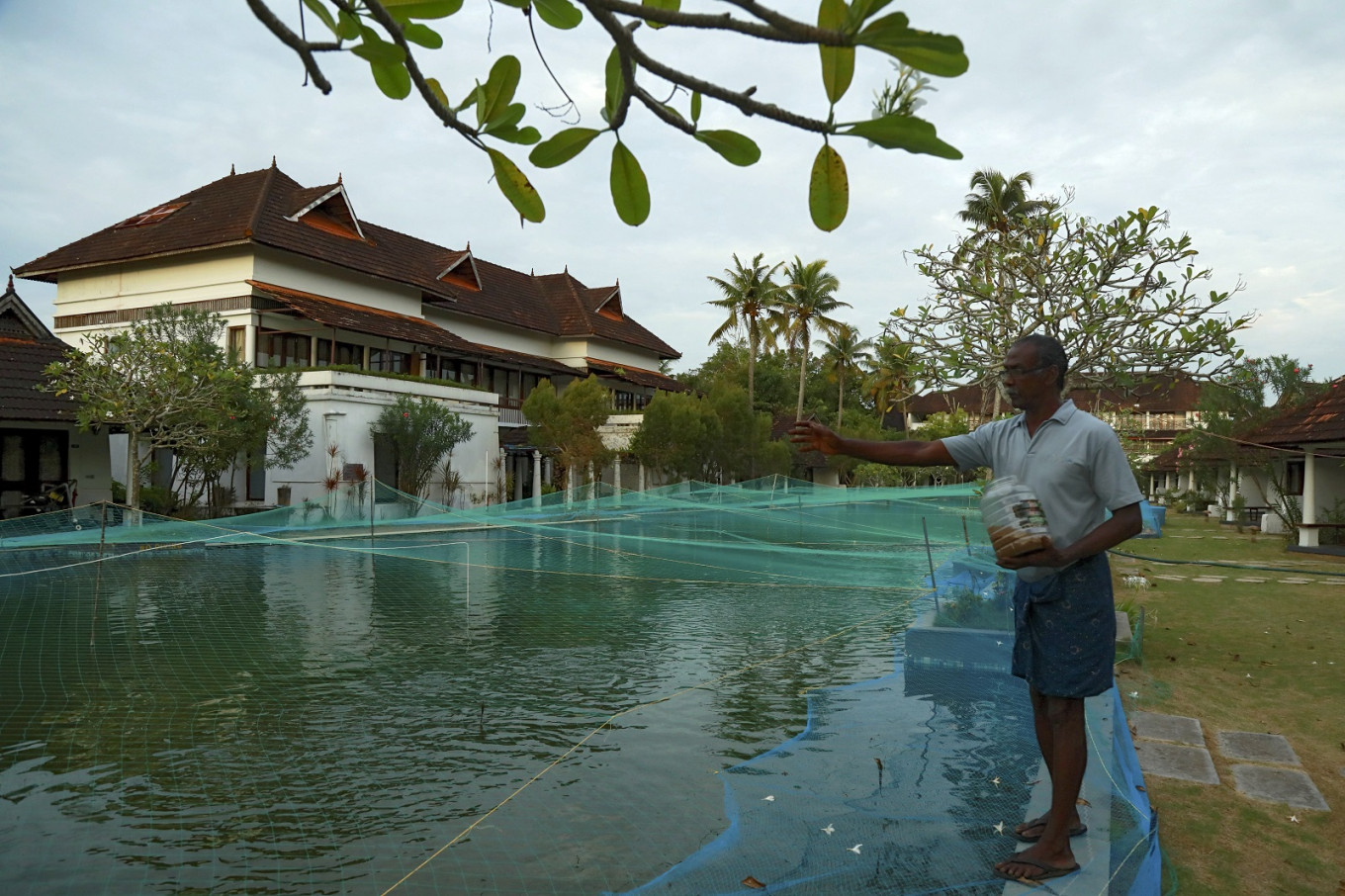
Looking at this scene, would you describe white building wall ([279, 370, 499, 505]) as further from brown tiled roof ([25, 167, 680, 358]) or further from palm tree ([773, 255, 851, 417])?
palm tree ([773, 255, 851, 417])

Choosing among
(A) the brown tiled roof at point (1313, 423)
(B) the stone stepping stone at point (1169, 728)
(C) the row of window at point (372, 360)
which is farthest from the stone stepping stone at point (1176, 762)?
(C) the row of window at point (372, 360)

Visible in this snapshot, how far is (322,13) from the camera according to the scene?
1.83 meters

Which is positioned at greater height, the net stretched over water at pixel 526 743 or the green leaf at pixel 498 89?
the green leaf at pixel 498 89

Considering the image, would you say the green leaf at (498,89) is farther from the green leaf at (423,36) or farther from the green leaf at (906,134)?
the green leaf at (906,134)

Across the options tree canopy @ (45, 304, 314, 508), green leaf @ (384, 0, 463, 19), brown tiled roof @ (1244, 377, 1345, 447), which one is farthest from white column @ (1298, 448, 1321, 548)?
green leaf @ (384, 0, 463, 19)

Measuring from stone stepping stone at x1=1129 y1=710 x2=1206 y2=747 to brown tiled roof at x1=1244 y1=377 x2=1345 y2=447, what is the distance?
1670cm

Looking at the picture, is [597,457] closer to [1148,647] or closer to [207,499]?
[207,499]

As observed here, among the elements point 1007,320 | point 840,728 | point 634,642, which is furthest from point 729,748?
point 1007,320

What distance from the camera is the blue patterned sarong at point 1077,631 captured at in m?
3.42

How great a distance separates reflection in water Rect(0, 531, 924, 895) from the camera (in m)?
4.42

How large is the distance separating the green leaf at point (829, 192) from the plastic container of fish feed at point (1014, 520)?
1.91 m

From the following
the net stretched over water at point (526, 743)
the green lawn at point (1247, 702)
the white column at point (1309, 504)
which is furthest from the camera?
the white column at point (1309, 504)

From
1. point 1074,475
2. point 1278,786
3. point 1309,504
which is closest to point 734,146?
point 1074,475

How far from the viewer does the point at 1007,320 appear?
10375 mm
